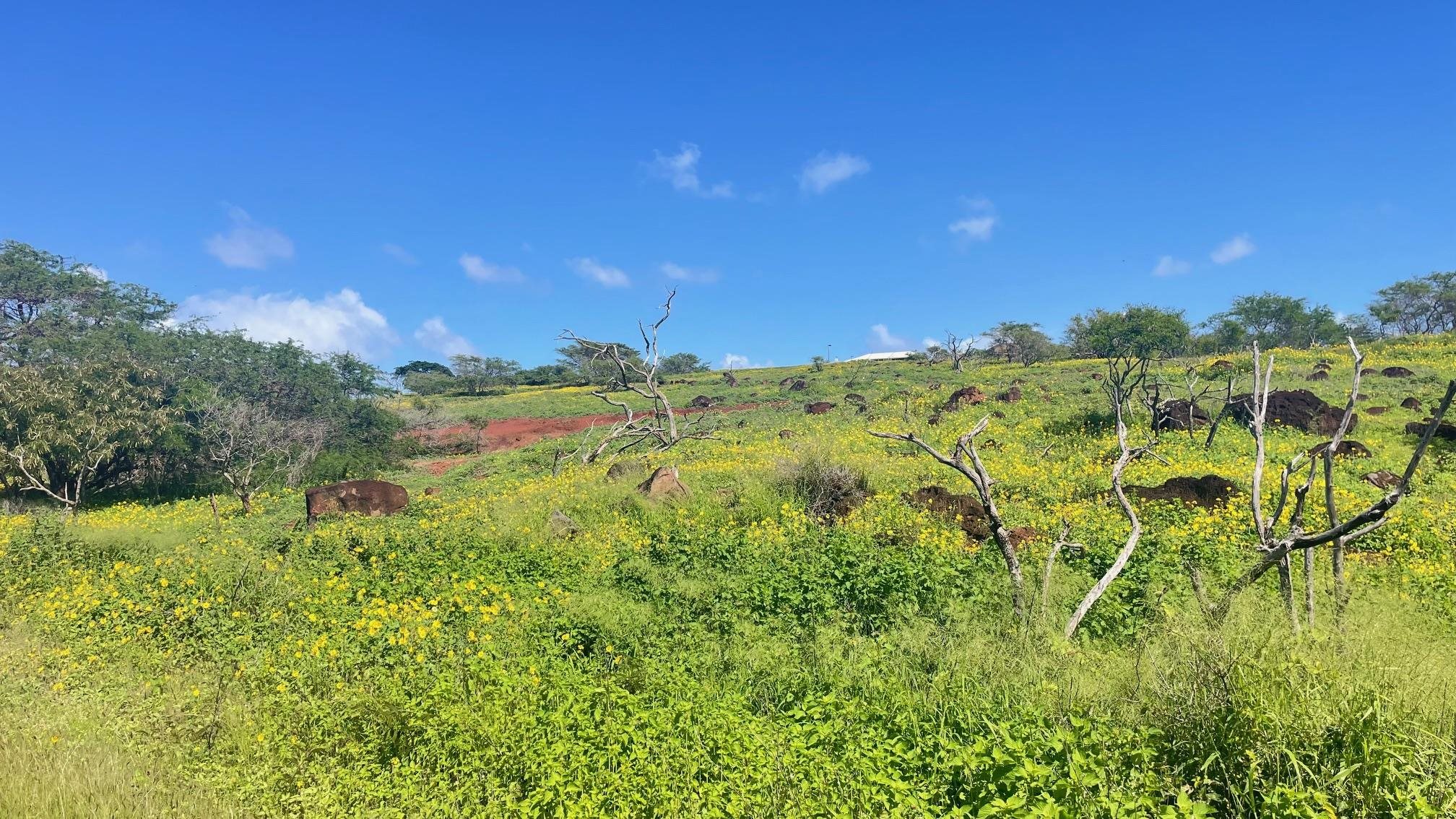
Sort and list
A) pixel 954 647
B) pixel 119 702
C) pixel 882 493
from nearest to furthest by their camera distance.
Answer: pixel 119 702, pixel 954 647, pixel 882 493

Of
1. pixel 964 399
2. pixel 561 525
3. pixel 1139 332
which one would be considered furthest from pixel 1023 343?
Result: pixel 561 525

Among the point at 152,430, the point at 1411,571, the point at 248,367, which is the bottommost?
the point at 1411,571

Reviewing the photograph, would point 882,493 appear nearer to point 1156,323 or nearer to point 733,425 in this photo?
point 733,425

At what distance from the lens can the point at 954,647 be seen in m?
5.93

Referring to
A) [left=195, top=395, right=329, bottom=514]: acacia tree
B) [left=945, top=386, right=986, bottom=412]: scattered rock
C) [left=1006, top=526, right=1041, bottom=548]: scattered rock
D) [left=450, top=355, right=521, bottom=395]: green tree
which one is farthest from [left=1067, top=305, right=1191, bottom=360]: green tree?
[left=450, top=355, right=521, bottom=395]: green tree

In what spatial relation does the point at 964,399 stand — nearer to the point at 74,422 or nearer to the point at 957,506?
the point at 957,506

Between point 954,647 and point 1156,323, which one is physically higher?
point 1156,323

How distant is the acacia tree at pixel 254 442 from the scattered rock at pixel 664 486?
12739mm

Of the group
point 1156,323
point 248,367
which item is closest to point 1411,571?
point 248,367

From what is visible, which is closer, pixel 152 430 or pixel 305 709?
pixel 305 709

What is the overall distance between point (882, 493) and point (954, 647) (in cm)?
651

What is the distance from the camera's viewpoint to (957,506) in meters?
11.1

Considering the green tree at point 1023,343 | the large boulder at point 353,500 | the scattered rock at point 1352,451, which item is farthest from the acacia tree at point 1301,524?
the green tree at point 1023,343

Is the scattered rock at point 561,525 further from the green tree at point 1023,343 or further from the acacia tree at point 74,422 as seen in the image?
the green tree at point 1023,343
